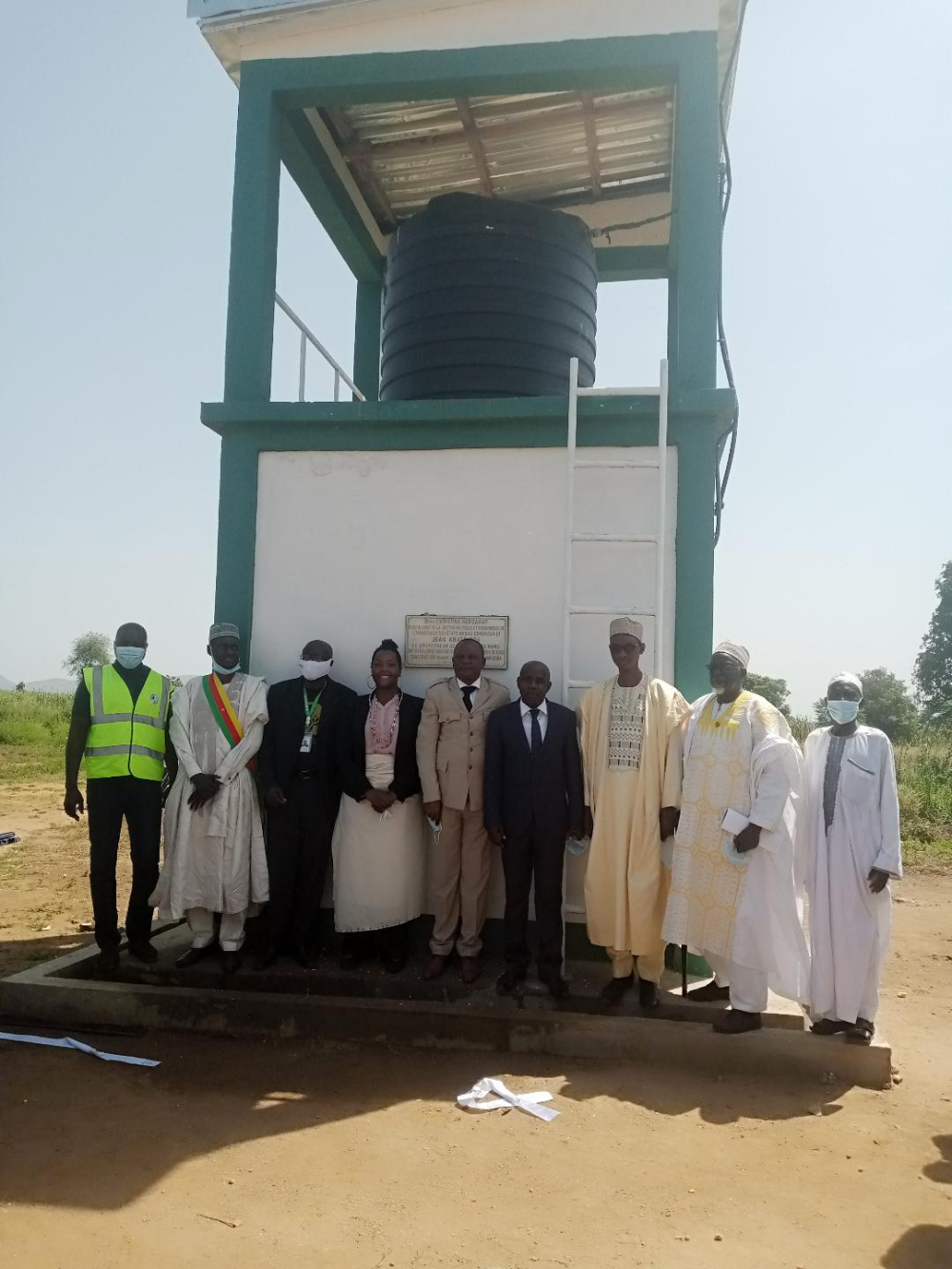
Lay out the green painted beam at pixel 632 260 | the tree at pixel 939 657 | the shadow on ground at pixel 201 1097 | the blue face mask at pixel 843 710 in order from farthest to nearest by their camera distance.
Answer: the tree at pixel 939 657
the green painted beam at pixel 632 260
the blue face mask at pixel 843 710
the shadow on ground at pixel 201 1097

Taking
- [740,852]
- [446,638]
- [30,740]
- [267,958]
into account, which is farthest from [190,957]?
[30,740]

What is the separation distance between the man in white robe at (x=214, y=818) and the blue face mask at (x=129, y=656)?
0.29m

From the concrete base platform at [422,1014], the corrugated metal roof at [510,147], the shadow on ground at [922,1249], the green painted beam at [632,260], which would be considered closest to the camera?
the shadow on ground at [922,1249]

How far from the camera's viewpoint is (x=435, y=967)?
201 inches

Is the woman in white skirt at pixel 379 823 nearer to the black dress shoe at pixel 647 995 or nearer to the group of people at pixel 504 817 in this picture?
the group of people at pixel 504 817

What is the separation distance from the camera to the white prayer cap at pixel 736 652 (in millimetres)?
4809

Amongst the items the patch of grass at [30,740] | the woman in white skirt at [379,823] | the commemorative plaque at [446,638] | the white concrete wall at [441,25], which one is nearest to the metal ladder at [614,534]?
the commemorative plaque at [446,638]

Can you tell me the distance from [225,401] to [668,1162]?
4.82 meters

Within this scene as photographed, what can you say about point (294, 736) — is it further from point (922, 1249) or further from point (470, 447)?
point (922, 1249)

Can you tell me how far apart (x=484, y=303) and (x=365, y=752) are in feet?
11.0

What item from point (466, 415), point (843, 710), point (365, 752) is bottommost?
point (365, 752)

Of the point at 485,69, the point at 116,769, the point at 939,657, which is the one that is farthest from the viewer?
the point at 939,657

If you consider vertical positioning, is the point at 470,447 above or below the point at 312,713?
above

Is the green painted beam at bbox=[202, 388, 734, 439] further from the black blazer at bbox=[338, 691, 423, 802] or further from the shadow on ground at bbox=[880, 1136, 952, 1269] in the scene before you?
the shadow on ground at bbox=[880, 1136, 952, 1269]
